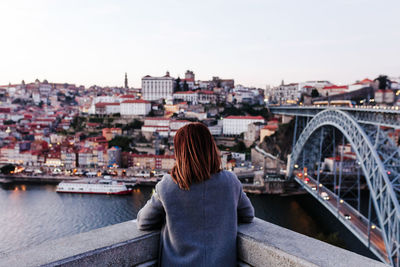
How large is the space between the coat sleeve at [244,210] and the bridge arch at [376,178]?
434 centimetres

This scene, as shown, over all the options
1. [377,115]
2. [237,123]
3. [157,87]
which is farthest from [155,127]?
[377,115]

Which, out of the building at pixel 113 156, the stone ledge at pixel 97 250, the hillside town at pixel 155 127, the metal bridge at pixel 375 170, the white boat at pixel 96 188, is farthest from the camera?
the building at pixel 113 156

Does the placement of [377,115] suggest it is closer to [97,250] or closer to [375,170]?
[375,170]

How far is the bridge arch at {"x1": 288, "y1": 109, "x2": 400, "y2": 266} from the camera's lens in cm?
462

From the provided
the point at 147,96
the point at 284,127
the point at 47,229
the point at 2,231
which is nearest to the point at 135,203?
the point at 47,229

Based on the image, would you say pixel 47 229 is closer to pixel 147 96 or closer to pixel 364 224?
pixel 364 224

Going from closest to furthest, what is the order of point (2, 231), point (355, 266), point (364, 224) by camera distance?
point (355, 266)
point (364, 224)
point (2, 231)

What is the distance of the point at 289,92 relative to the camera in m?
27.5

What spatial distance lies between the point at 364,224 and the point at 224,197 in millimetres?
6890

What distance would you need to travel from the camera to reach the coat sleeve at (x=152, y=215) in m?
0.74

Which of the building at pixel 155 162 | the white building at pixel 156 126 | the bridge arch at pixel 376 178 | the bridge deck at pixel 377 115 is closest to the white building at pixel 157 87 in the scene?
the white building at pixel 156 126

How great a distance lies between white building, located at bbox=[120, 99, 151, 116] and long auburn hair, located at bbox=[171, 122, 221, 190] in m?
23.1

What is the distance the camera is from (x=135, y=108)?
23.6 m

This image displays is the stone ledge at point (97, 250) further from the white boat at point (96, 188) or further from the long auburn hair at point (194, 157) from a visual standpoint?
the white boat at point (96, 188)
